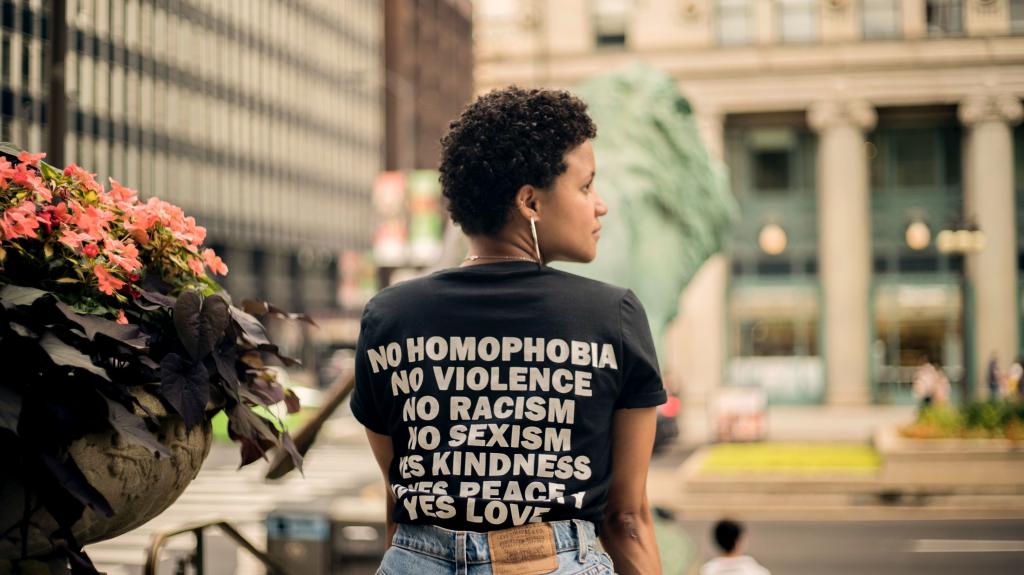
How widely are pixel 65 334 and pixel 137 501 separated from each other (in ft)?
1.27

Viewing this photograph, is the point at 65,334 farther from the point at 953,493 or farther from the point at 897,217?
the point at 897,217

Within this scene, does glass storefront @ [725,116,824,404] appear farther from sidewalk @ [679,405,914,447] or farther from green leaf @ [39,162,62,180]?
green leaf @ [39,162,62,180]

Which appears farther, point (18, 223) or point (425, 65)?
point (425, 65)

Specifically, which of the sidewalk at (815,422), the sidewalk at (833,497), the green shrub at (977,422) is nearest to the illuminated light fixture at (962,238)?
the sidewalk at (815,422)

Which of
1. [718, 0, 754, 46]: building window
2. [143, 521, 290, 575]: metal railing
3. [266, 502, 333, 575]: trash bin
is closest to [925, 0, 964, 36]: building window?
[718, 0, 754, 46]: building window

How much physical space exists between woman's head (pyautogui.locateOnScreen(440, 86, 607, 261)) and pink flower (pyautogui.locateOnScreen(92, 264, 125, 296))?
0.68 m

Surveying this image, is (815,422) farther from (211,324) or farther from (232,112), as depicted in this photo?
(232,112)

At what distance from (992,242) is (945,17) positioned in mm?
6484

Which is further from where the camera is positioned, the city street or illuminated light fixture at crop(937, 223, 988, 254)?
illuminated light fixture at crop(937, 223, 988, 254)

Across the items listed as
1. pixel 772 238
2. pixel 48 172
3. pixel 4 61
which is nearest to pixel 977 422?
pixel 772 238

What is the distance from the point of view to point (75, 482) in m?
2.11

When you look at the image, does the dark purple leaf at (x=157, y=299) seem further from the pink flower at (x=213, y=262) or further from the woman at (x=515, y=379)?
the woman at (x=515, y=379)

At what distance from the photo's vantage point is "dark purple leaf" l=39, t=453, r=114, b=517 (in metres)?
2.08

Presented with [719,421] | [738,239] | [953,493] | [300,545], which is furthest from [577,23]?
[300,545]
